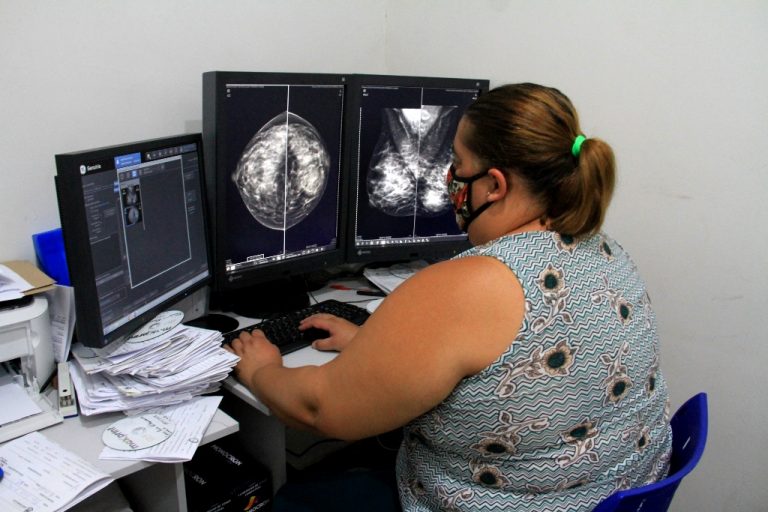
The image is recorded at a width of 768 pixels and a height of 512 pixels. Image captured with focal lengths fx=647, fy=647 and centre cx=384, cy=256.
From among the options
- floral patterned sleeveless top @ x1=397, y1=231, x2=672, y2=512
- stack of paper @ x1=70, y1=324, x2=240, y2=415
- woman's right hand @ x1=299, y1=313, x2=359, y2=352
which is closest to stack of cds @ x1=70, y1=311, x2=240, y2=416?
stack of paper @ x1=70, y1=324, x2=240, y2=415

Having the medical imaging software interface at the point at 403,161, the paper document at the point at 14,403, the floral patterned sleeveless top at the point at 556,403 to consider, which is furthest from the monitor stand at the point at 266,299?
the floral patterned sleeveless top at the point at 556,403

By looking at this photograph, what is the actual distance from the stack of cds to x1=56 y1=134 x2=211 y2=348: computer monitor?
1.8 inches

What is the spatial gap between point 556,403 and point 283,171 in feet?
3.16

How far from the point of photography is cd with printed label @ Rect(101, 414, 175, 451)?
1211 millimetres

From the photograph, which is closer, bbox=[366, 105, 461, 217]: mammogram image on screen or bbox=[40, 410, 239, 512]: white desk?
bbox=[40, 410, 239, 512]: white desk

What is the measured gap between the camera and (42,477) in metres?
1.11

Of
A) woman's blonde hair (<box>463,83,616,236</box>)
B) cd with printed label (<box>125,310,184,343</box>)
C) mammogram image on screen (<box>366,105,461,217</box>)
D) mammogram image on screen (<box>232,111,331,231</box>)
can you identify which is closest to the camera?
woman's blonde hair (<box>463,83,616,236</box>)

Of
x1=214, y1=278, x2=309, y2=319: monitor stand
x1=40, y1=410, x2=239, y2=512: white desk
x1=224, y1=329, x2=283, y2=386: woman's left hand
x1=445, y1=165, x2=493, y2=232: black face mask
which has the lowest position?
x1=40, y1=410, x2=239, y2=512: white desk

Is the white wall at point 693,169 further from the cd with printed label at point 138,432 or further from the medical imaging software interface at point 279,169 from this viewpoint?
the cd with printed label at point 138,432

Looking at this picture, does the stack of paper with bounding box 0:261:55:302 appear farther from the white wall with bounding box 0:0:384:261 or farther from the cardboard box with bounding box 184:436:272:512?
the cardboard box with bounding box 184:436:272:512

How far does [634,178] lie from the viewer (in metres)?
1.80

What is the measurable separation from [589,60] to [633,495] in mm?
1246

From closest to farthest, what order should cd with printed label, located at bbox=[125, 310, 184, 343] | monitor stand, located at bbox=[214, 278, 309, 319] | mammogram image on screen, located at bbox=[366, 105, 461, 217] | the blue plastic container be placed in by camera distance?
cd with printed label, located at bbox=[125, 310, 184, 343] → the blue plastic container → monitor stand, located at bbox=[214, 278, 309, 319] → mammogram image on screen, located at bbox=[366, 105, 461, 217]

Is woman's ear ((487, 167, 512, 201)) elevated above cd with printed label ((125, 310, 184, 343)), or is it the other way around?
woman's ear ((487, 167, 512, 201))
